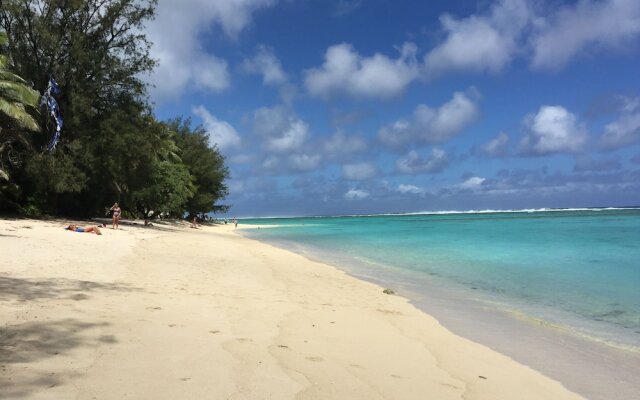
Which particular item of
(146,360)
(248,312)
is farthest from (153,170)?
(146,360)

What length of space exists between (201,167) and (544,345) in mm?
51594

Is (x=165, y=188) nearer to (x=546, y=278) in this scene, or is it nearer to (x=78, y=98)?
(x=78, y=98)

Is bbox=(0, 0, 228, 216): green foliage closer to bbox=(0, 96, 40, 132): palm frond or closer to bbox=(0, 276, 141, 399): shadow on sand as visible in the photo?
bbox=(0, 96, 40, 132): palm frond

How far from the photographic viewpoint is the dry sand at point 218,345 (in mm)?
3959

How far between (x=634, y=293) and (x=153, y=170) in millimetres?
31545

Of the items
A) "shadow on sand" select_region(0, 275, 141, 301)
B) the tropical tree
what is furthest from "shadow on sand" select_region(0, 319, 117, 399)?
the tropical tree

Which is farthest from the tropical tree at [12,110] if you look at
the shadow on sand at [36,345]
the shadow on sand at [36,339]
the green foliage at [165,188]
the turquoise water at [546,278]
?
the shadow on sand at [36,345]

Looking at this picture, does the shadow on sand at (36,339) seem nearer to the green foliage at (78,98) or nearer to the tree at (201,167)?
the green foliage at (78,98)

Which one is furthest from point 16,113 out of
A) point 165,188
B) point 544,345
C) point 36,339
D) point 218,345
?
point 544,345

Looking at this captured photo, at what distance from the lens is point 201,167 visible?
55.2 metres

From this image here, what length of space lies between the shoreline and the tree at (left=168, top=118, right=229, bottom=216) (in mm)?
46654

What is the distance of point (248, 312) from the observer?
7344 mm

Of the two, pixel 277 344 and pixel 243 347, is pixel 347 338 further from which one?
pixel 243 347

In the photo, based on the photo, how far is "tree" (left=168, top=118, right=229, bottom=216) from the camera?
181 ft
